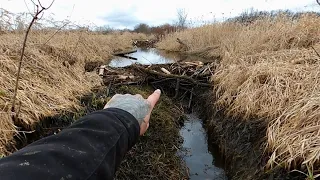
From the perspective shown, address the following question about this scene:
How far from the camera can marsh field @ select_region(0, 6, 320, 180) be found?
8.29ft

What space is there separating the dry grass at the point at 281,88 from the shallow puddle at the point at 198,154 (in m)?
0.66

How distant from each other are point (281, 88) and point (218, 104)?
129cm

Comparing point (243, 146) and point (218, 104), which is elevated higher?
point (218, 104)

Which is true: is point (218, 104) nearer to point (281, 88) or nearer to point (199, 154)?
point (199, 154)

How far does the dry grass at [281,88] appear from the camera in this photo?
2.31 m

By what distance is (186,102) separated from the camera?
6066 mm

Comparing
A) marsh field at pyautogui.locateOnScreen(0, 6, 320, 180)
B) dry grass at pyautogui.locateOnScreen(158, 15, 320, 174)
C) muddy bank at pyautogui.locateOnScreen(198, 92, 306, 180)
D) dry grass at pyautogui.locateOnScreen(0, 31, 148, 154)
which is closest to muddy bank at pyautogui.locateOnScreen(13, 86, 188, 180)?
marsh field at pyautogui.locateOnScreen(0, 6, 320, 180)

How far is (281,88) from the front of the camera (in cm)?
349

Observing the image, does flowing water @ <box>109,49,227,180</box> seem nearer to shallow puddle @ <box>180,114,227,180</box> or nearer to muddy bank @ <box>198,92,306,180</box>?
shallow puddle @ <box>180,114,227,180</box>

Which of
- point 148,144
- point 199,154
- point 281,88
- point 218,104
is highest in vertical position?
point 281,88

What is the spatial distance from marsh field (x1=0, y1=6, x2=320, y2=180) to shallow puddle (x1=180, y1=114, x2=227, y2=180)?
90 millimetres

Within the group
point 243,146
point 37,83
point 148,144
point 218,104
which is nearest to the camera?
point 243,146

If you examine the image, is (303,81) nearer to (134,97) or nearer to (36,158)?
(134,97)

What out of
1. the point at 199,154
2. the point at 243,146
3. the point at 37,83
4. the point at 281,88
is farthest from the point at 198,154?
the point at 37,83
